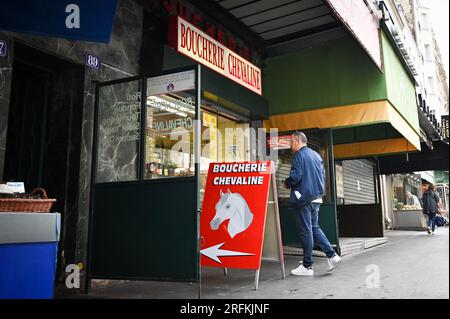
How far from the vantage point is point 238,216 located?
5.08 metres

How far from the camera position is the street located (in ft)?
13.5

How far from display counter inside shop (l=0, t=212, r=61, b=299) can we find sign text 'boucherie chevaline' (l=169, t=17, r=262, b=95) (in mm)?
3382

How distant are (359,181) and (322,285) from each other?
8828 mm

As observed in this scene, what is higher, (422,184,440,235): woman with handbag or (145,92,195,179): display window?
(145,92,195,179): display window

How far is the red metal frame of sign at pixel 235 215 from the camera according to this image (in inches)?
192

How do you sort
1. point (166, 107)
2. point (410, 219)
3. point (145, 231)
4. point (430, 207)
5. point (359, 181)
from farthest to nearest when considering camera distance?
1. point (410, 219)
2. point (430, 207)
3. point (359, 181)
4. point (166, 107)
5. point (145, 231)

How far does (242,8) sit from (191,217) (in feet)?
14.7

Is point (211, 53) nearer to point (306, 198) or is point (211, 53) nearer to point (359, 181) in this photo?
point (306, 198)

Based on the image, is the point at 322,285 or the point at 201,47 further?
the point at 201,47

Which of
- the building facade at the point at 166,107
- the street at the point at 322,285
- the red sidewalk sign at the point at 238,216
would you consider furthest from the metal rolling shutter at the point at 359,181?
the red sidewalk sign at the point at 238,216

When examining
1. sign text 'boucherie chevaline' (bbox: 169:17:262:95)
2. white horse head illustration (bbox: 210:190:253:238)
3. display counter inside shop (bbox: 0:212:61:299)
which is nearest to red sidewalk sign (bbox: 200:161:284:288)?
white horse head illustration (bbox: 210:190:253:238)

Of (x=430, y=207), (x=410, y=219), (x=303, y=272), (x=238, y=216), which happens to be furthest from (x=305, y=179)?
(x=410, y=219)

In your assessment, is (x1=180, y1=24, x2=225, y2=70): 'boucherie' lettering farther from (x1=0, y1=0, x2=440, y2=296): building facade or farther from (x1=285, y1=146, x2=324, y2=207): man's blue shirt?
(x1=285, y1=146, x2=324, y2=207): man's blue shirt

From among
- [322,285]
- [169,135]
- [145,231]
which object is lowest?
[322,285]
